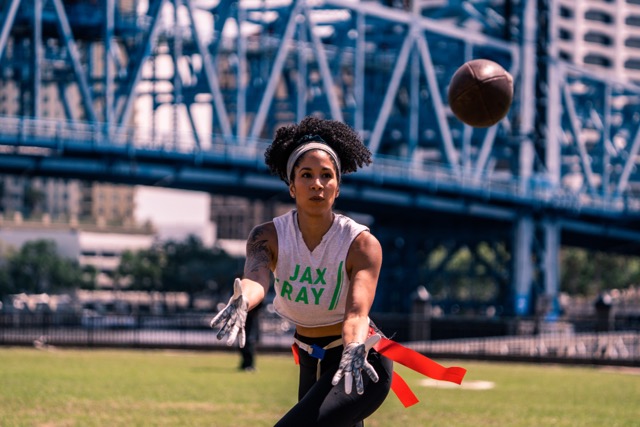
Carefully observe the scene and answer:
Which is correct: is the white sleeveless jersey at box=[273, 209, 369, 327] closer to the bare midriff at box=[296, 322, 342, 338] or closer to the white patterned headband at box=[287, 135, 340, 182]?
the bare midriff at box=[296, 322, 342, 338]

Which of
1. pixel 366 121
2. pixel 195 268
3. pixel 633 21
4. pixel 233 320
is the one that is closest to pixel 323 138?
pixel 233 320

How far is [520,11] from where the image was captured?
7138cm

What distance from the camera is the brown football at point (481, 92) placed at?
921 cm

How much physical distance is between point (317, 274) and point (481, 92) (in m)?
3.18

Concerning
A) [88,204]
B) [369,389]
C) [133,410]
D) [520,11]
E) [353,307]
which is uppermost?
[520,11]

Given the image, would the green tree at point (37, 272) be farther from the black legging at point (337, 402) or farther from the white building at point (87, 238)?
the black legging at point (337, 402)

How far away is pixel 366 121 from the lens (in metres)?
77.4

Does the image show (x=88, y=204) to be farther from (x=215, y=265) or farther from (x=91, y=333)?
(x=91, y=333)

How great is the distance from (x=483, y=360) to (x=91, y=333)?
30.5ft

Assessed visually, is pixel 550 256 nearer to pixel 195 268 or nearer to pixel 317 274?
→ pixel 195 268

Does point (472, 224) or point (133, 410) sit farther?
point (472, 224)

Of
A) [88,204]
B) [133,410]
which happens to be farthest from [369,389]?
[88,204]

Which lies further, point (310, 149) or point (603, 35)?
point (603, 35)

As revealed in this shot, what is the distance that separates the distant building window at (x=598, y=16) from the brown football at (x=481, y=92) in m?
139
